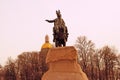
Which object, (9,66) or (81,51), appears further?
(9,66)

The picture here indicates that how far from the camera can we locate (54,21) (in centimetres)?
1905

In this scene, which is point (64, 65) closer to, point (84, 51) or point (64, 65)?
point (64, 65)

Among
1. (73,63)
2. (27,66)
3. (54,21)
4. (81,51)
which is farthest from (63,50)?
(27,66)

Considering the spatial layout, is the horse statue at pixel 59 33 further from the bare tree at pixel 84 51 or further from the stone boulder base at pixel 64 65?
the bare tree at pixel 84 51

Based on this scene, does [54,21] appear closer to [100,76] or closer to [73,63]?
[73,63]

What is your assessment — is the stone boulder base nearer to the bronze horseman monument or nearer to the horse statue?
the bronze horseman monument

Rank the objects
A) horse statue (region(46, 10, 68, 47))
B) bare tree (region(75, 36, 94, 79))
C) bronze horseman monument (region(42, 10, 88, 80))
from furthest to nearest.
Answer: bare tree (region(75, 36, 94, 79)), horse statue (region(46, 10, 68, 47)), bronze horseman monument (region(42, 10, 88, 80))

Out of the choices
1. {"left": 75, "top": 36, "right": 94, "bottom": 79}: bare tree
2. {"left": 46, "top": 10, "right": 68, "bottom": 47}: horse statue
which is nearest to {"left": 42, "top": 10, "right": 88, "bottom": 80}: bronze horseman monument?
{"left": 46, "top": 10, "right": 68, "bottom": 47}: horse statue

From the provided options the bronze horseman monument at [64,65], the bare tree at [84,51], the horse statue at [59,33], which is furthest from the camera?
the bare tree at [84,51]

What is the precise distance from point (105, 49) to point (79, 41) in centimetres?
357

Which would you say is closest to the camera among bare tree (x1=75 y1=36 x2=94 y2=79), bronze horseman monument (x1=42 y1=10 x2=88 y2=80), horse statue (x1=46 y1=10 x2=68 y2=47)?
bronze horseman monument (x1=42 y1=10 x2=88 y2=80)

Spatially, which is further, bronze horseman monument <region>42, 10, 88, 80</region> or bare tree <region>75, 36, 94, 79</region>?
bare tree <region>75, 36, 94, 79</region>

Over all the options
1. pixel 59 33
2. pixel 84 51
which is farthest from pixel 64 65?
pixel 84 51

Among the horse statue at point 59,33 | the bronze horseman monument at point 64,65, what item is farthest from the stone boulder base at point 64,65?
the horse statue at point 59,33
